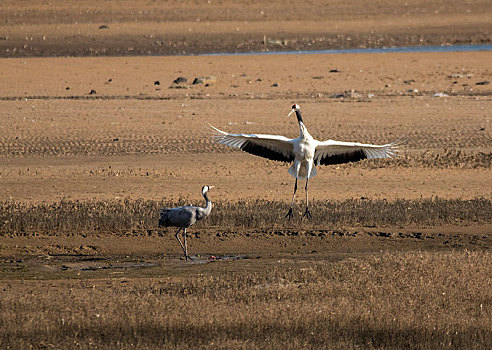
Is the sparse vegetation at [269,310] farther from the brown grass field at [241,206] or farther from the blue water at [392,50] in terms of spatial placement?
the blue water at [392,50]

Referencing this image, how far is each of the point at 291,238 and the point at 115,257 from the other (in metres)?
2.27

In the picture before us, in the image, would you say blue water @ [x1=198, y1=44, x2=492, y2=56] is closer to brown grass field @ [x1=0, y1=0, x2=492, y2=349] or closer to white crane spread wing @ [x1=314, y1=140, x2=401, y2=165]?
brown grass field @ [x1=0, y1=0, x2=492, y2=349]

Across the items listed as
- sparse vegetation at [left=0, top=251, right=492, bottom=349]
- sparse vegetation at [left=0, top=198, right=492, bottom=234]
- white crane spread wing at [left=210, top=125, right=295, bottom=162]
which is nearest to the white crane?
white crane spread wing at [left=210, top=125, right=295, bottom=162]

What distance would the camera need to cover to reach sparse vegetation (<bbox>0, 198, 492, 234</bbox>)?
1234cm

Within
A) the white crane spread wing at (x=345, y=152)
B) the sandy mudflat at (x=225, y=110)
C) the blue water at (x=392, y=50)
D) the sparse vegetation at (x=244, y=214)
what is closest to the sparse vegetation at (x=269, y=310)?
the sandy mudflat at (x=225, y=110)

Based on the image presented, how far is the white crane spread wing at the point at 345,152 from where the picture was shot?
12680 millimetres

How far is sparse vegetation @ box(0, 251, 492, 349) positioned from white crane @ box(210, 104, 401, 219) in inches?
122

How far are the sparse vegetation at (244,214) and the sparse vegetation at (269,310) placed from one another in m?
2.64

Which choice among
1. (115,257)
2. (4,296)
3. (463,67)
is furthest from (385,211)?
(463,67)

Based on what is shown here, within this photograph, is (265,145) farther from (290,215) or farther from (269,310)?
(269,310)

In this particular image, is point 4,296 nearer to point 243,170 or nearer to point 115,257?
point 115,257

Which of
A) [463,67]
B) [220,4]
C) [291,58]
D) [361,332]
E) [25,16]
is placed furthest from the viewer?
[220,4]

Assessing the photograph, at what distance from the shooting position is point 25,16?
46.7 m

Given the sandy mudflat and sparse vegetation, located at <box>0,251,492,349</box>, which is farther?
the sandy mudflat
